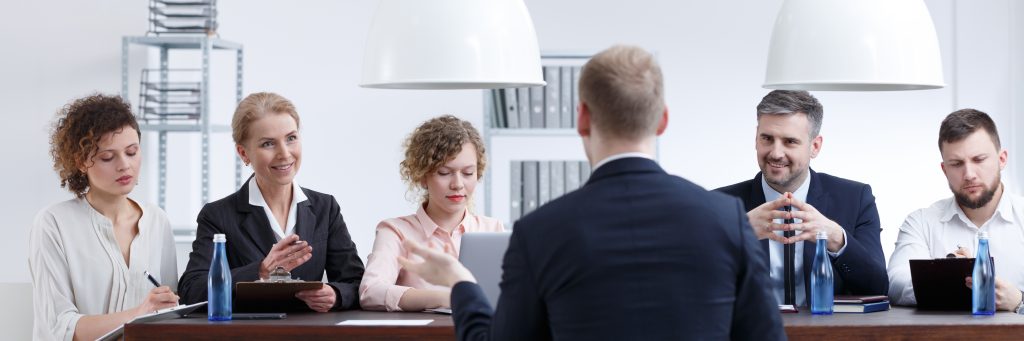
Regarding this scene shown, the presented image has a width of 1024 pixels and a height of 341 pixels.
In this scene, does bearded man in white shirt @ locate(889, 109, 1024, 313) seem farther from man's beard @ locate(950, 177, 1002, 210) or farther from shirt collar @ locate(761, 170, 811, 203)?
shirt collar @ locate(761, 170, 811, 203)

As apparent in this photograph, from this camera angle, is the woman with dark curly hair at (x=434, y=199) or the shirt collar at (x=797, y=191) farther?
the shirt collar at (x=797, y=191)

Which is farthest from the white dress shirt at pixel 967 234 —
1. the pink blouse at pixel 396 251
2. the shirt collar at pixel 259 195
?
the shirt collar at pixel 259 195

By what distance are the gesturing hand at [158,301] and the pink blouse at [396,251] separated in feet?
1.64

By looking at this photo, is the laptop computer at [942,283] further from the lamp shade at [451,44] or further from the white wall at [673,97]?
→ the white wall at [673,97]

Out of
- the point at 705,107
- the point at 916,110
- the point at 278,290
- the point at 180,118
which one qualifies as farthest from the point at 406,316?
the point at 916,110

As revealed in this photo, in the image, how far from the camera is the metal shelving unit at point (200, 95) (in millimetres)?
4996

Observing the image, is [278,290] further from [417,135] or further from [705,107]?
[705,107]

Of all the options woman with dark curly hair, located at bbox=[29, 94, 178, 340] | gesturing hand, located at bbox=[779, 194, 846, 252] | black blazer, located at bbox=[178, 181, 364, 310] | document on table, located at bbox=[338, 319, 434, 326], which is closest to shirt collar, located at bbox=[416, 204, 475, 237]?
black blazer, located at bbox=[178, 181, 364, 310]

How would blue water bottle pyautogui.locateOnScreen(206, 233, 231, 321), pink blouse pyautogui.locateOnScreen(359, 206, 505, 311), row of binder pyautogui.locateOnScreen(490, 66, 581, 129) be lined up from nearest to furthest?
blue water bottle pyautogui.locateOnScreen(206, 233, 231, 321)
pink blouse pyautogui.locateOnScreen(359, 206, 505, 311)
row of binder pyautogui.locateOnScreen(490, 66, 581, 129)

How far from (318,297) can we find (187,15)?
2545 millimetres

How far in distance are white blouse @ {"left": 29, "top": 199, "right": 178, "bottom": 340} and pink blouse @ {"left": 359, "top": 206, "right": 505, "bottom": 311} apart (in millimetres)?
699

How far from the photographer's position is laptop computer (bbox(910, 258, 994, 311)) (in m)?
2.83

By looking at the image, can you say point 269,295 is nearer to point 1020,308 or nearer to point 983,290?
point 983,290

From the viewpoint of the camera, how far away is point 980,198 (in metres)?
3.42
